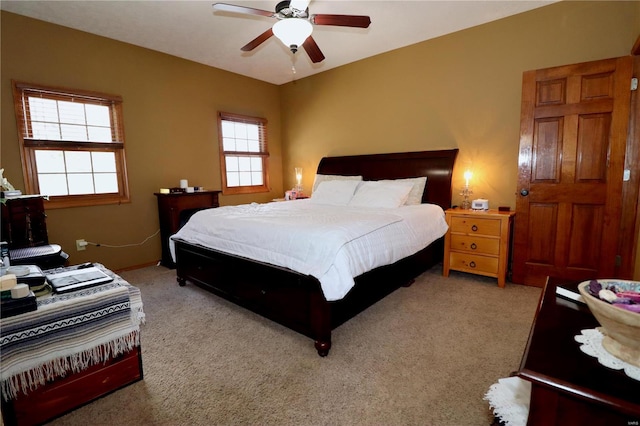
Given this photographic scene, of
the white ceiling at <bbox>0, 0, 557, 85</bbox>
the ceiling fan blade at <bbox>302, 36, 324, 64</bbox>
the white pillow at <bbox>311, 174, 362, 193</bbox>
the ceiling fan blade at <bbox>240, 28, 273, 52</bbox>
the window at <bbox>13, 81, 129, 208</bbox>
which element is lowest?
the white pillow at <bbox>311, 174, 362, 193</bbox>

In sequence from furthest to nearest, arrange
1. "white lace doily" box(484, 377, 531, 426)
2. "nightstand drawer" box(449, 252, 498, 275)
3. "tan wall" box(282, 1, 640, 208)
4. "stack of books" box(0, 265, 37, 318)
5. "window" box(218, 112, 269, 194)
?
"window" box(218, 112, 269, 194)
"nightstand drawer" box(449, 252, 498, 275)
"tan wall" box(282, 1, 640, 208)
"stack of books" box(0, 265, 37, 318)
"white lace doily" box(484, 377, 531, 426)

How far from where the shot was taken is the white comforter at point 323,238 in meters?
1.96

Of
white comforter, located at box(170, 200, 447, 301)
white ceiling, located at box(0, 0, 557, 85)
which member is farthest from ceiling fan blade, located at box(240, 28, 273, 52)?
white comforter, located at box(170, 200, 447, 301)

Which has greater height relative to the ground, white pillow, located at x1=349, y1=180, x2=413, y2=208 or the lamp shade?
the lamp shade

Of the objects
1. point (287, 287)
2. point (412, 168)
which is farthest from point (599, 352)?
point (412, 168)

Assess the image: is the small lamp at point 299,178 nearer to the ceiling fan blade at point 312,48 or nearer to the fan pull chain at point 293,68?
the fan pull chain at point 293,68

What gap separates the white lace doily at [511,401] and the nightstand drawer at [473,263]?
2299 mm

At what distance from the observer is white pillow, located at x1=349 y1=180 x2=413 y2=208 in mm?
3355

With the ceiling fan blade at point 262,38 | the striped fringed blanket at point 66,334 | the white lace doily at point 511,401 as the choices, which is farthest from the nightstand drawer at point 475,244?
the striped fringed blanket at point 66,334

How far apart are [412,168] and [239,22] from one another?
8.64 ft

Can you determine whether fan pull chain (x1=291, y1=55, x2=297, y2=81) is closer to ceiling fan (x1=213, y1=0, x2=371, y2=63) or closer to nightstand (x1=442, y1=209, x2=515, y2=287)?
ceiling fan (x1=213, y1=0, x2=371, y2=63)

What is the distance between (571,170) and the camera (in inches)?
112

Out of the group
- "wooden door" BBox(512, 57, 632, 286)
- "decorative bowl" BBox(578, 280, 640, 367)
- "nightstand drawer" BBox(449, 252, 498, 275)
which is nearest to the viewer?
"decorative bowl" BBox(578, 280, 640, 367)

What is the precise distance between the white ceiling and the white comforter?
2.03m
